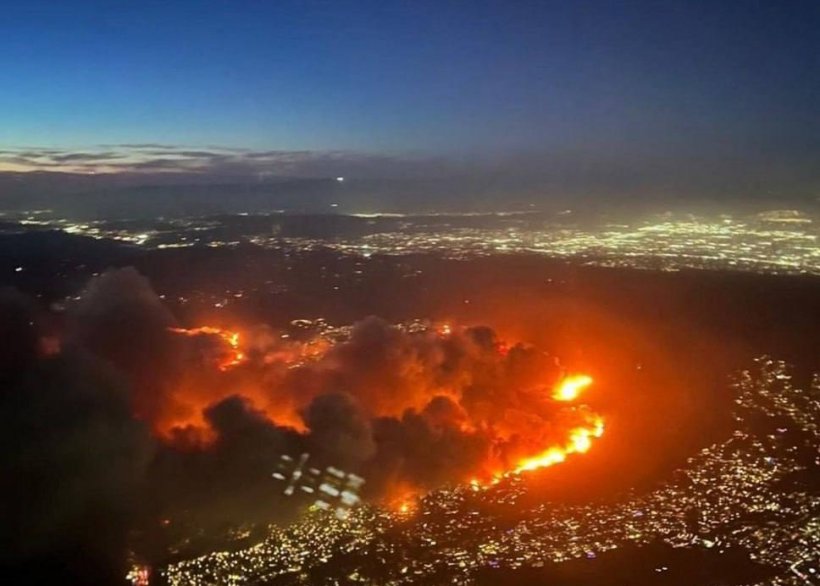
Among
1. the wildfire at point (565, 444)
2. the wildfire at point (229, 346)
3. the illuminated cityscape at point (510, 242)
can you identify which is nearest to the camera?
the wildfire at point (565, 444)

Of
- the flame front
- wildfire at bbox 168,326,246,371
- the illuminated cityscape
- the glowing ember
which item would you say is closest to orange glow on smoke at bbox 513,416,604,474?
the flame front

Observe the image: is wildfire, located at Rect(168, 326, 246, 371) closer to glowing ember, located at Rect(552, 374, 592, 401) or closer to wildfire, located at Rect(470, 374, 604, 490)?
wildfire, located at Rect(470, 374, 604, 490)

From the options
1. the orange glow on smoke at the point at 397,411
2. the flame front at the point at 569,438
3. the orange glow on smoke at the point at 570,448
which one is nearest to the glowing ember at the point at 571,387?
the flame front at the point at 569,438

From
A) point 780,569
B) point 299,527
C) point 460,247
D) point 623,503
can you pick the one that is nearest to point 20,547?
point 299,527

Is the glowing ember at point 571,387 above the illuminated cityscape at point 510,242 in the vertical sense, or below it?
below

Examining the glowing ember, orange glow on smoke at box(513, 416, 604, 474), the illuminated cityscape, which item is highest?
the illuminated cityscape

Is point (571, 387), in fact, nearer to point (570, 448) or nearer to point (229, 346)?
point (570, 448)

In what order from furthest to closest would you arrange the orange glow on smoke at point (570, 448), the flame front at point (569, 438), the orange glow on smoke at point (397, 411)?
the flame front at point (569, 438) < the orange glow on smoke at point (570, 448) < the orange glow on smoke at point (397, 411)

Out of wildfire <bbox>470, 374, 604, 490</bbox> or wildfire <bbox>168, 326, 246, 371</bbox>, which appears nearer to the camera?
wildfire <bbox>470, 374, 604, 490</bbox>

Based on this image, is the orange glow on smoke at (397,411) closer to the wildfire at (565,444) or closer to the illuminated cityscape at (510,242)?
the wildfire at (565,444)

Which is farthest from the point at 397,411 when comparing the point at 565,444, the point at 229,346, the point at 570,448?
the point at 229,346
